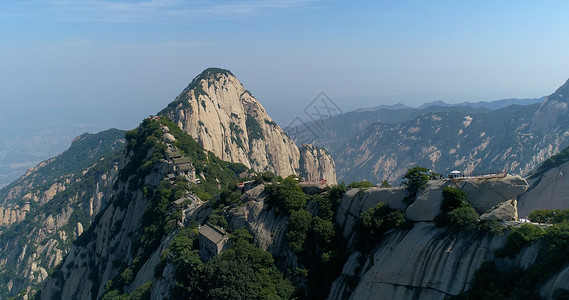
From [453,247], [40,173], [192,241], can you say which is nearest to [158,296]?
[192,241]

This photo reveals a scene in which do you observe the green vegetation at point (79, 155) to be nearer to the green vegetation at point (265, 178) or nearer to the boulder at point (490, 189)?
the green vegetation at point (265, 178)

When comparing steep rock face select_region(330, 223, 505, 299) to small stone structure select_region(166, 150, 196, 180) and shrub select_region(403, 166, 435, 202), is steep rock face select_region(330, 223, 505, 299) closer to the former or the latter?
→ shrub select_region(403, 166, 435, 202)

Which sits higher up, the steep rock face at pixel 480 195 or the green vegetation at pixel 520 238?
the steep rock face at pixel 480 195

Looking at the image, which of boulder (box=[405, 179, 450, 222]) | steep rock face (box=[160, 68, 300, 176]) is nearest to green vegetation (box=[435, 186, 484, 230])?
boulder (box=[405, 179, 450, 222])

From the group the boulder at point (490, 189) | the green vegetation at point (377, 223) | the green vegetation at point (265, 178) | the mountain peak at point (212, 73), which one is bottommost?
the green vegetation at point (377, 223)

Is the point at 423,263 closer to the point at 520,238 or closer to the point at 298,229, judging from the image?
the point at 520,238

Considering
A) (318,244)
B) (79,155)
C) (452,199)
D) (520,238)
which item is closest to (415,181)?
(452,199)

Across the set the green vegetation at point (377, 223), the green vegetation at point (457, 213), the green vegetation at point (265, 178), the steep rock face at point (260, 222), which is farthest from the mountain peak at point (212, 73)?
the green vegetation at point (457, 213)

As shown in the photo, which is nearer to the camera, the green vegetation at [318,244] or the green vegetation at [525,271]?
the green vegetation at [525,271]
